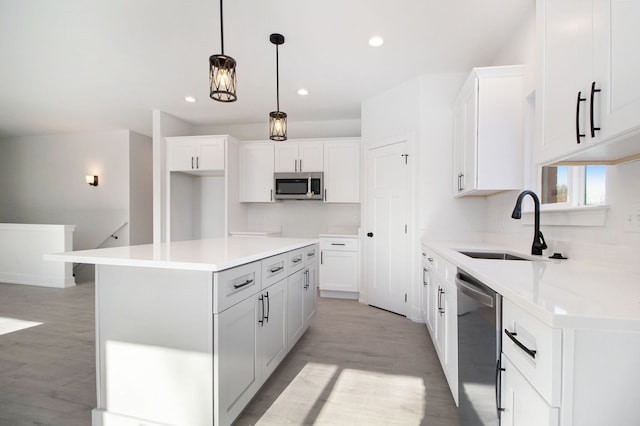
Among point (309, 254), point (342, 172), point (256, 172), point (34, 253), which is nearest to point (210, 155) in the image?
point (256, 172)

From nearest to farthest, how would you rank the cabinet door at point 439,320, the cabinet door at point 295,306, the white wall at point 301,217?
the cabinet door at point 439,320 < the cabinet door at point 295,306 < the white wall at point 301,217

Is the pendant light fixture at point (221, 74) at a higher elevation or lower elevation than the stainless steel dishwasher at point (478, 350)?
higher

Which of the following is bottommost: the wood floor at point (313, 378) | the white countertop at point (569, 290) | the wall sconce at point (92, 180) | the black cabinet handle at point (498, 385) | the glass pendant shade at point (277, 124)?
the wood floor at point (313, 378)

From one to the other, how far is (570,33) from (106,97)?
16.4 ft

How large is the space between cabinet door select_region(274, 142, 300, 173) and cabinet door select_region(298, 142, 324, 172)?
0.08 meters

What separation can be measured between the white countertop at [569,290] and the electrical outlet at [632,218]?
7.5 inches

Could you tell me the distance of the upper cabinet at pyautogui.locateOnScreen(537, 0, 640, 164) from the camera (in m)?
0.90

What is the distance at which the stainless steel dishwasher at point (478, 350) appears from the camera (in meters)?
1.08

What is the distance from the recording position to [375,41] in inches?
110

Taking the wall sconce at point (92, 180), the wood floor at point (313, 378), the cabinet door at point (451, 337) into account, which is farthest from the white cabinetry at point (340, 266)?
the wall sconce at point (92, 180)

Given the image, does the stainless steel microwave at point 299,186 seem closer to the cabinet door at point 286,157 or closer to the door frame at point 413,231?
A: the cabinet door at point 286,157

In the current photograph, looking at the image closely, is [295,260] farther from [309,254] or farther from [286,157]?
[286,157]

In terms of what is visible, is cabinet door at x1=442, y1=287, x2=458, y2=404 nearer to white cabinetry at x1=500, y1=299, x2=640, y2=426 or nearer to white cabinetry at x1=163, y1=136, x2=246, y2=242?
white cabinetry at x1=500, y1=299, x2=640, y2=426

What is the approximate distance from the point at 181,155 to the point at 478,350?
468cm
